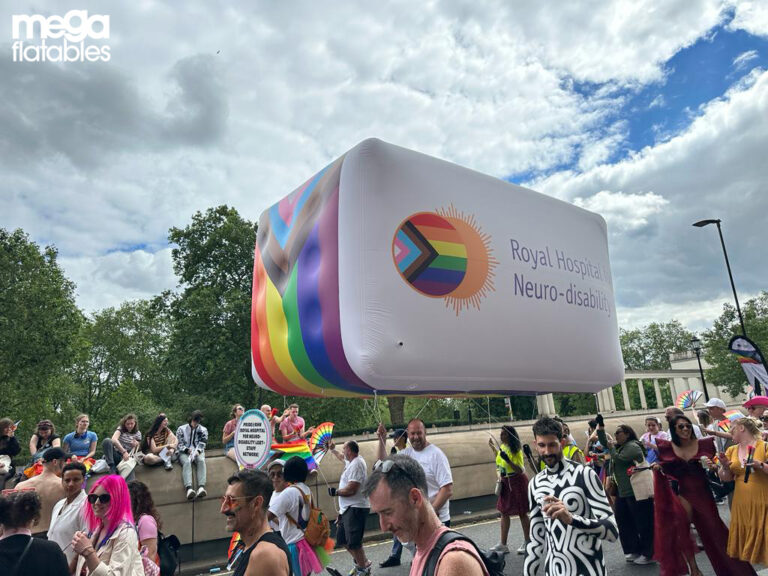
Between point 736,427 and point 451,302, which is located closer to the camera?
point 736,427

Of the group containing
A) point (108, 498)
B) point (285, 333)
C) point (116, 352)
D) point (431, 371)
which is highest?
point (116, 352)

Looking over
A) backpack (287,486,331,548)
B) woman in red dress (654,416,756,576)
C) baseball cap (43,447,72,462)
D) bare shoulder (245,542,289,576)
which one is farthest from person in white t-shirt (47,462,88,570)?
woman in red dress (654,416,756,576)

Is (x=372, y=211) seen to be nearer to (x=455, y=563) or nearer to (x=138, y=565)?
(x=138, y=565)

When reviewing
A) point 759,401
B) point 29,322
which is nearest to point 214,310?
point 29,322

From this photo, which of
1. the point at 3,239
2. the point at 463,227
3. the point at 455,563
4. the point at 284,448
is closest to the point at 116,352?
the point at 3,239

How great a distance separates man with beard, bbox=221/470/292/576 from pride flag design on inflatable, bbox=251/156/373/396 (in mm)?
3157

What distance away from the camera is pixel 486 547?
28.0 ft

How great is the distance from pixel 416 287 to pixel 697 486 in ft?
11.8

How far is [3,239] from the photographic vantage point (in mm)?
26359

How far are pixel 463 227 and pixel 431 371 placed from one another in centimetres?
188

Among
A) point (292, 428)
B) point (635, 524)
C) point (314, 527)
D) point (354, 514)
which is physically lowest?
point (635, 524)

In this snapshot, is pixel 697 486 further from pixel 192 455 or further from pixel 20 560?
pixel 192 455

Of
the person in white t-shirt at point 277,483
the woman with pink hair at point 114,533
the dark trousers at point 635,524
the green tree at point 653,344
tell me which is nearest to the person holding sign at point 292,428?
the person in white t-shirt at point 277,483

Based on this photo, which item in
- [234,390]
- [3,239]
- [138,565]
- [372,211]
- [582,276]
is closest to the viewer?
[138,565]
